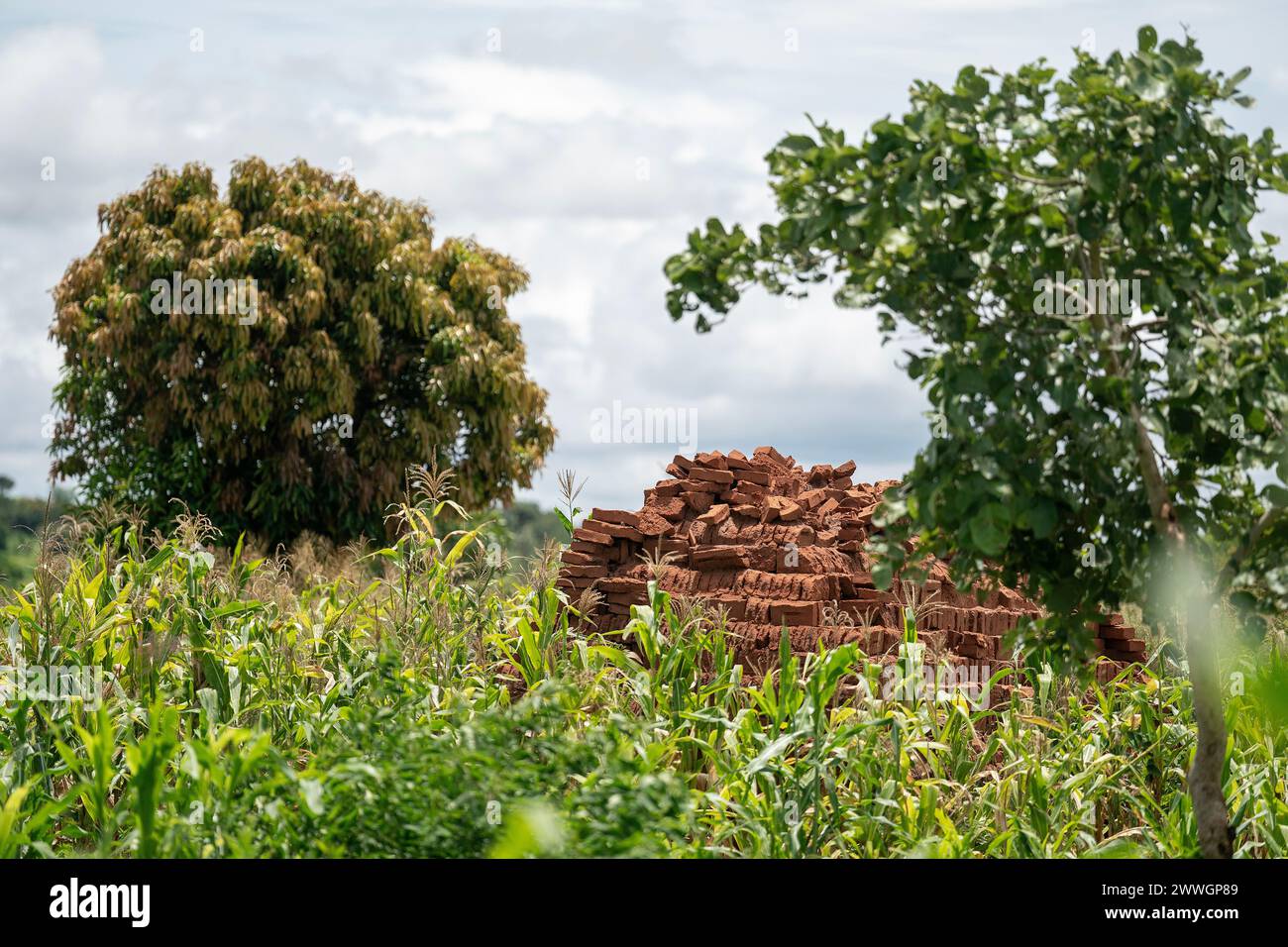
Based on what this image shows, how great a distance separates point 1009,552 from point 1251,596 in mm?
776

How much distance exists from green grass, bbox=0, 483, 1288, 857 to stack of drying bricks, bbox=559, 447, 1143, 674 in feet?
1.07

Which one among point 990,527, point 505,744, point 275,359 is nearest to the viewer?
point 990,527

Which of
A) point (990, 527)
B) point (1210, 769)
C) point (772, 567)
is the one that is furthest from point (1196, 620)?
point (772, 567)

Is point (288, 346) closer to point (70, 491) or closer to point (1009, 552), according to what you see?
point (70, 491)

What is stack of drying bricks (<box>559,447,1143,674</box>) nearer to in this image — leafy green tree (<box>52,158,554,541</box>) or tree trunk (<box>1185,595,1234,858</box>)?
tree trunk (<box>1185,595,1234,858</box>)

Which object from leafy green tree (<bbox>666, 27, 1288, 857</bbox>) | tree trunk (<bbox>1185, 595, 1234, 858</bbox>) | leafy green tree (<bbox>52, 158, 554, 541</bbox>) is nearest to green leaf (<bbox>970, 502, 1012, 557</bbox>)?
leafy green tree (<bbox>666, 27, 1288, 857</bbox>)

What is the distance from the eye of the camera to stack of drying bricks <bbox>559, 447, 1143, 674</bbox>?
6.84 meters

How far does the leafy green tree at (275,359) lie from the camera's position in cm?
1695

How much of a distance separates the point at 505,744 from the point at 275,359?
14.6 m

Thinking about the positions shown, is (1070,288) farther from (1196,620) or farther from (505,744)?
(505,744)

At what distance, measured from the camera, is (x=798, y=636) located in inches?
263

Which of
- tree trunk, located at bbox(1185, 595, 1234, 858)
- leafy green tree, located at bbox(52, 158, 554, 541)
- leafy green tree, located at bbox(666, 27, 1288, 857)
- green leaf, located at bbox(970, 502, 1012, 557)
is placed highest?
leafy green tree, located at bbox(52, 158, 554, 541)

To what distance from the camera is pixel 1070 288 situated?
12.2ft
